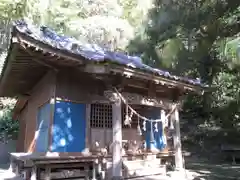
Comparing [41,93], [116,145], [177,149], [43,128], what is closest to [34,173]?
[116,145]

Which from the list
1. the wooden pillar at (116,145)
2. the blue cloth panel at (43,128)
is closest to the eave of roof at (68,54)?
the wooden pillar at (116,145)

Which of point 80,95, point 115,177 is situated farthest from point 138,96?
point 115,177

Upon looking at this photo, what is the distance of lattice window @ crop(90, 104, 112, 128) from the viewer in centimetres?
695

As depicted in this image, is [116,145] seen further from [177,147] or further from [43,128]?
[43,128]

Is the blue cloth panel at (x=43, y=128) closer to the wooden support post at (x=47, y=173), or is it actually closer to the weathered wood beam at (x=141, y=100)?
the wooden support post at (x=47, y=173)

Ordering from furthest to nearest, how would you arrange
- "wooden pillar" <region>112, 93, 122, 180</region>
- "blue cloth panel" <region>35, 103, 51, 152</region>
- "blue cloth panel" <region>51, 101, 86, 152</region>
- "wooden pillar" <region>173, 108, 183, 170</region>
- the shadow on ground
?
the shadow on ground → "wooden pillar" <region>173, 108, 183, 170</region> → "blue cloth panel" <region>35, 103, 51, 152</region> → "blue cloth panel" <region>51, 101, 86, 152</region> → "wooden pillar" <region>112, 93, 122, 180</region>

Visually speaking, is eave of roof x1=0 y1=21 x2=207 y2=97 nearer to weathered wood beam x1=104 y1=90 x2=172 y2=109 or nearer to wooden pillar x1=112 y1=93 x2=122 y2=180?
weathered wood beam x1=104 y1=90 x2=172 y2=109

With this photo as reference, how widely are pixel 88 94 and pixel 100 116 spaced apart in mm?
751

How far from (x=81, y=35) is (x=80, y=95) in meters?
13.7

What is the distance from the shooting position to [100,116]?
7.07 metres

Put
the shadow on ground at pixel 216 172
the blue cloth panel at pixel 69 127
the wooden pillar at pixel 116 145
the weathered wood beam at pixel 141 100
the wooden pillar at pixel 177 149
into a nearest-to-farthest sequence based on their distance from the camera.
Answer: the wooden pillar at pixel 116 145 < the weathered wood beam at pixel 141 100 < the blue cloth panel at pixel 69 127 < the wooden pillar at pixel 177 149 < the shadow on ground at pixel 216 172

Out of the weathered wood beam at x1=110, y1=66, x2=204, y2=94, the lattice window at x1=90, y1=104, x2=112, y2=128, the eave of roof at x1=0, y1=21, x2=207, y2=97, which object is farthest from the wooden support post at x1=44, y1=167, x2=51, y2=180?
the weathered wood beam at x1=110, y1=66, x2=204, y2=94

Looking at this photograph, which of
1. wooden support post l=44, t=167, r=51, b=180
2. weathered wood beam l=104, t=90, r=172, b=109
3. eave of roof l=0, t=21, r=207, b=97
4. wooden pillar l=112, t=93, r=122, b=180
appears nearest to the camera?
eave of roof l=0, t=21, r=207, b=97

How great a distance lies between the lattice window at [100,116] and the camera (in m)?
6.95
